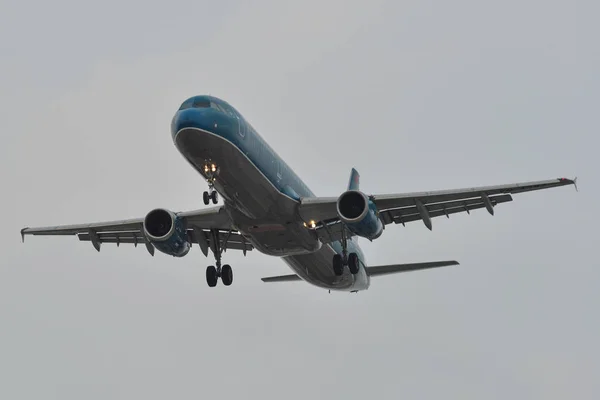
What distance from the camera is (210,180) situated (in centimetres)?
4228

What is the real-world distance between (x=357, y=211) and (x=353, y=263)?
4.27 meters

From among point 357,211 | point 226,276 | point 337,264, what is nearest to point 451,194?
point 357,211

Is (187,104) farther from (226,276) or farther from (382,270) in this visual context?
(382,270)

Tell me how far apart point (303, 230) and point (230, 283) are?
5.20m

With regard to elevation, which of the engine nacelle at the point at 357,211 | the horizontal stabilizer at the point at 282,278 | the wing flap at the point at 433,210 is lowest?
the engine nacelle at the point at 357,211

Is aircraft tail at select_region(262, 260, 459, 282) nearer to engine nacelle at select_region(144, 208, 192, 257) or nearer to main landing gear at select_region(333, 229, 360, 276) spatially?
main landing gear at select_region(333, 229, 360, 276)

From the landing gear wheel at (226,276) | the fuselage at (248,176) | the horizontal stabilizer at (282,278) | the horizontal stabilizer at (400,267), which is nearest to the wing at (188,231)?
the landing gear wheel at (226,276)

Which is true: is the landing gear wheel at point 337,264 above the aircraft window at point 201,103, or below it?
below

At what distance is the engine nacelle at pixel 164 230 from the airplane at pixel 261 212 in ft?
0.14

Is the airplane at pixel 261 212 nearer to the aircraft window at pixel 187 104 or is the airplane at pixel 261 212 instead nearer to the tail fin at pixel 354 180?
the aircraft window at pixel 187 104

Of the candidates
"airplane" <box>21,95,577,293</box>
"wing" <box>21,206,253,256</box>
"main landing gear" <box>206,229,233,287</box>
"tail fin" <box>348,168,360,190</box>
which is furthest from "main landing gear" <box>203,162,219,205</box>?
"tail fin" <box>348,168,360,190</box>

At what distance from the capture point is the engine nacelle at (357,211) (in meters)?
44.8

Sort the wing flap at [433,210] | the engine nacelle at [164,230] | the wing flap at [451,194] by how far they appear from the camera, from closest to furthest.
Answer: the wing flap at [451,194], the engine nacelle at [164,230], the wing flap at [433,210]

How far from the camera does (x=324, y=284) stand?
5281 cm
